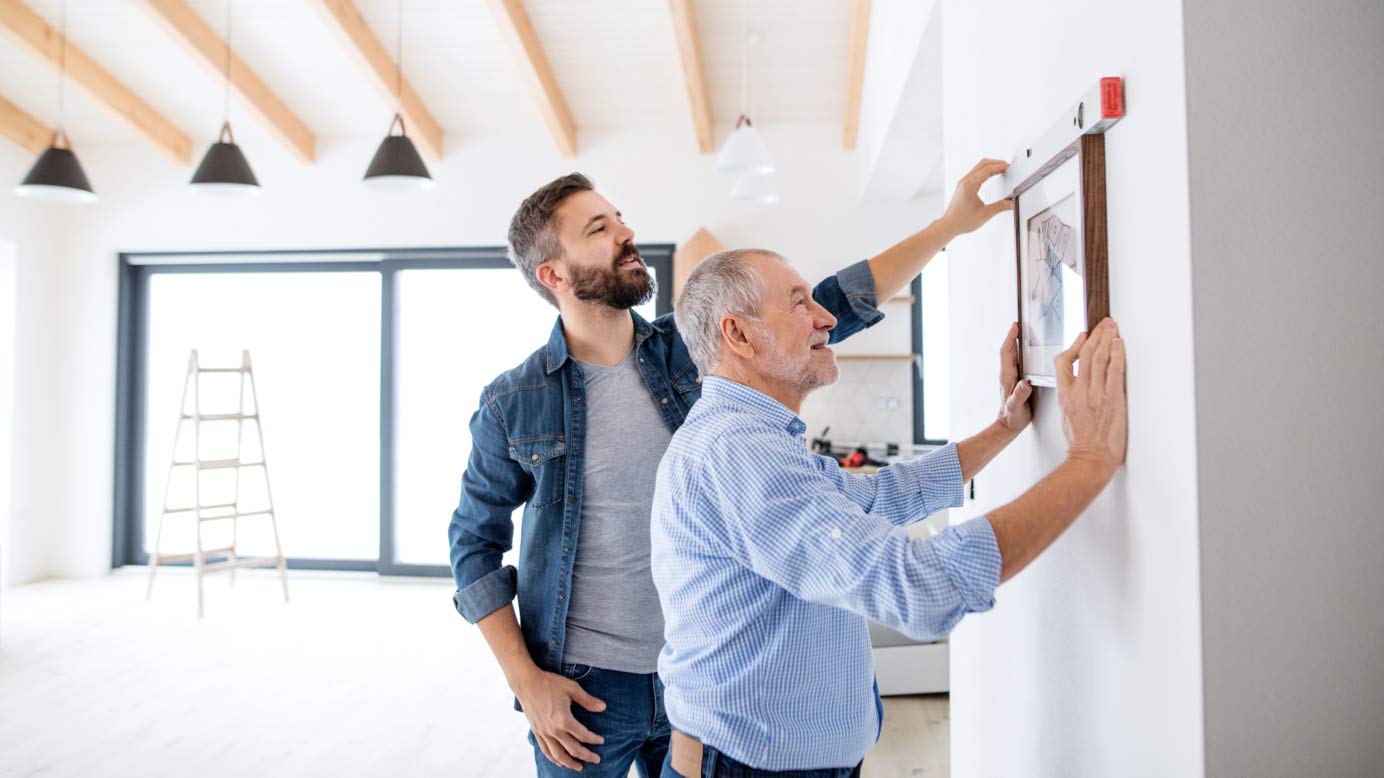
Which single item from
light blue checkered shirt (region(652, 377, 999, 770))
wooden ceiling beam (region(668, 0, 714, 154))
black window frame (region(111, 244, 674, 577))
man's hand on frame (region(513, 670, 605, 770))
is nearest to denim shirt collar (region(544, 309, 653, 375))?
light blue checkered shirt (region(652, 377, 999, 770))

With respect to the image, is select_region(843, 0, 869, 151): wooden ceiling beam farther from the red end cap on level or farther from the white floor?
the red end cap on level

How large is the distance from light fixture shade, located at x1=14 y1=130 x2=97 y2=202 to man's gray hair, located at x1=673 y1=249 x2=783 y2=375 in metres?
4.47

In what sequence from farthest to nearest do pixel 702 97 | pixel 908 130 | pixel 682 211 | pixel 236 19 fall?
pixel 682 211 → pixel 702 97 → pixel 236 19 → pixel 908 130

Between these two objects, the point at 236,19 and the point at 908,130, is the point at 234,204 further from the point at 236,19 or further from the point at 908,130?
the point at 908,130

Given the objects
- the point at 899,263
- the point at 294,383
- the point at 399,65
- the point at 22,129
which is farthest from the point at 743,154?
the point at 22,129

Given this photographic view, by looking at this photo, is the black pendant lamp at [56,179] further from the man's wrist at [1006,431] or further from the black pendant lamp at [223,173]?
the man's wrist at [1006,431]

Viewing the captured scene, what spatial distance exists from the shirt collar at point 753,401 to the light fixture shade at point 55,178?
4.61 meters

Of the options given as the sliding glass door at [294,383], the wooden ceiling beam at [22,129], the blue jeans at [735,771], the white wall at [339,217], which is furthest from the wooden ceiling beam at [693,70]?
the wooden ceiling beam at [22,129]

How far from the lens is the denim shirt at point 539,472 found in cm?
157

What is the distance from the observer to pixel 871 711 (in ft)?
4.00

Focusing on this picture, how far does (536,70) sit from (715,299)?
426cm

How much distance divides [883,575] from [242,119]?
6.44 meters

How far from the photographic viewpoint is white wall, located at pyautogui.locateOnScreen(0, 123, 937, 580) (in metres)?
5.71

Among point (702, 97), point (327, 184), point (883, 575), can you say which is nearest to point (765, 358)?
point (883, 575)
